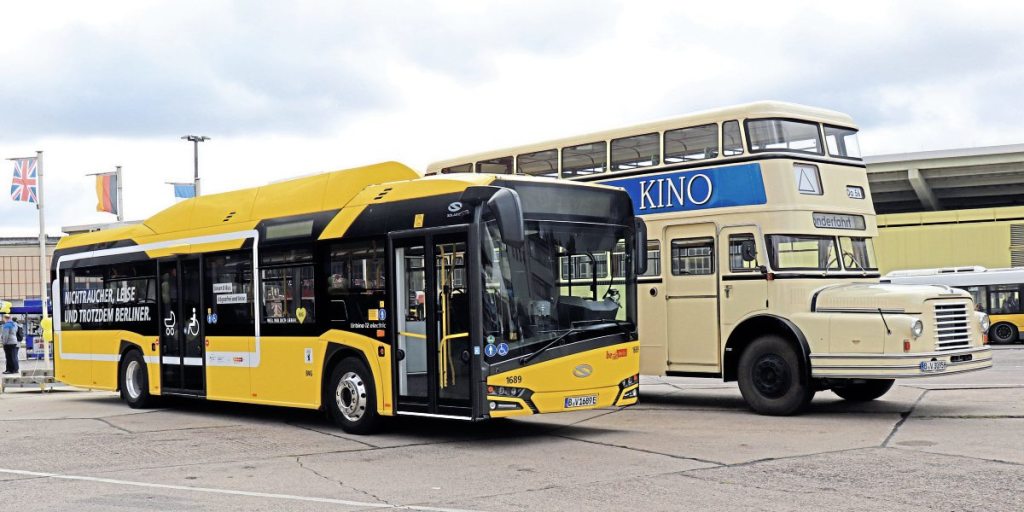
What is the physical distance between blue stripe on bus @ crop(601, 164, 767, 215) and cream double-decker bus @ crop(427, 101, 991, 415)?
0.6 inches

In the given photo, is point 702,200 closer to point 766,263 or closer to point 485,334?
point 766,263

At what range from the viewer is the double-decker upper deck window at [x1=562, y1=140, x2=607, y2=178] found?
17.0 meters

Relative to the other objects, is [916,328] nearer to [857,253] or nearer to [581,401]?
[857,253]

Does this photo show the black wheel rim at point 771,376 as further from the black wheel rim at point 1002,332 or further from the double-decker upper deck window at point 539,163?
the black wheel rim at point 1002,332

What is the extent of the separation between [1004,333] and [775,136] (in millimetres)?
27687

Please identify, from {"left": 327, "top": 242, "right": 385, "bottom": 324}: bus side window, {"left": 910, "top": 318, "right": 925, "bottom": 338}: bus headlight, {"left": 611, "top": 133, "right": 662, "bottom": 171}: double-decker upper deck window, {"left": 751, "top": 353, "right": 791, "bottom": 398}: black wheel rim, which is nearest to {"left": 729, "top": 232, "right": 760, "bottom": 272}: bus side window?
{"left": 751, "top": 353, "right": 791, "bottom": 398}: black wheel rim

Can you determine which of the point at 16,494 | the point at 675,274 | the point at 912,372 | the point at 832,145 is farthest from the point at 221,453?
the point at 832,145

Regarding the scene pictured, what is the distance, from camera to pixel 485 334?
38.1ft

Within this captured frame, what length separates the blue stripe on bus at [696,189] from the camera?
49.8ft

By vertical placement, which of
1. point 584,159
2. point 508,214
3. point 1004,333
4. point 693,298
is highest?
point 584,159

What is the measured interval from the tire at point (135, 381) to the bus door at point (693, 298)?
27.0 feet

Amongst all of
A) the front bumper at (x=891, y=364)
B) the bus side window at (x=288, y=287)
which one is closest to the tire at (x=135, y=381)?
the bus side window at (x=288, y=287)

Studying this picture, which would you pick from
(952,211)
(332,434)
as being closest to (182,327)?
(332,434)

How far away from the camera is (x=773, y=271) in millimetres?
14922
